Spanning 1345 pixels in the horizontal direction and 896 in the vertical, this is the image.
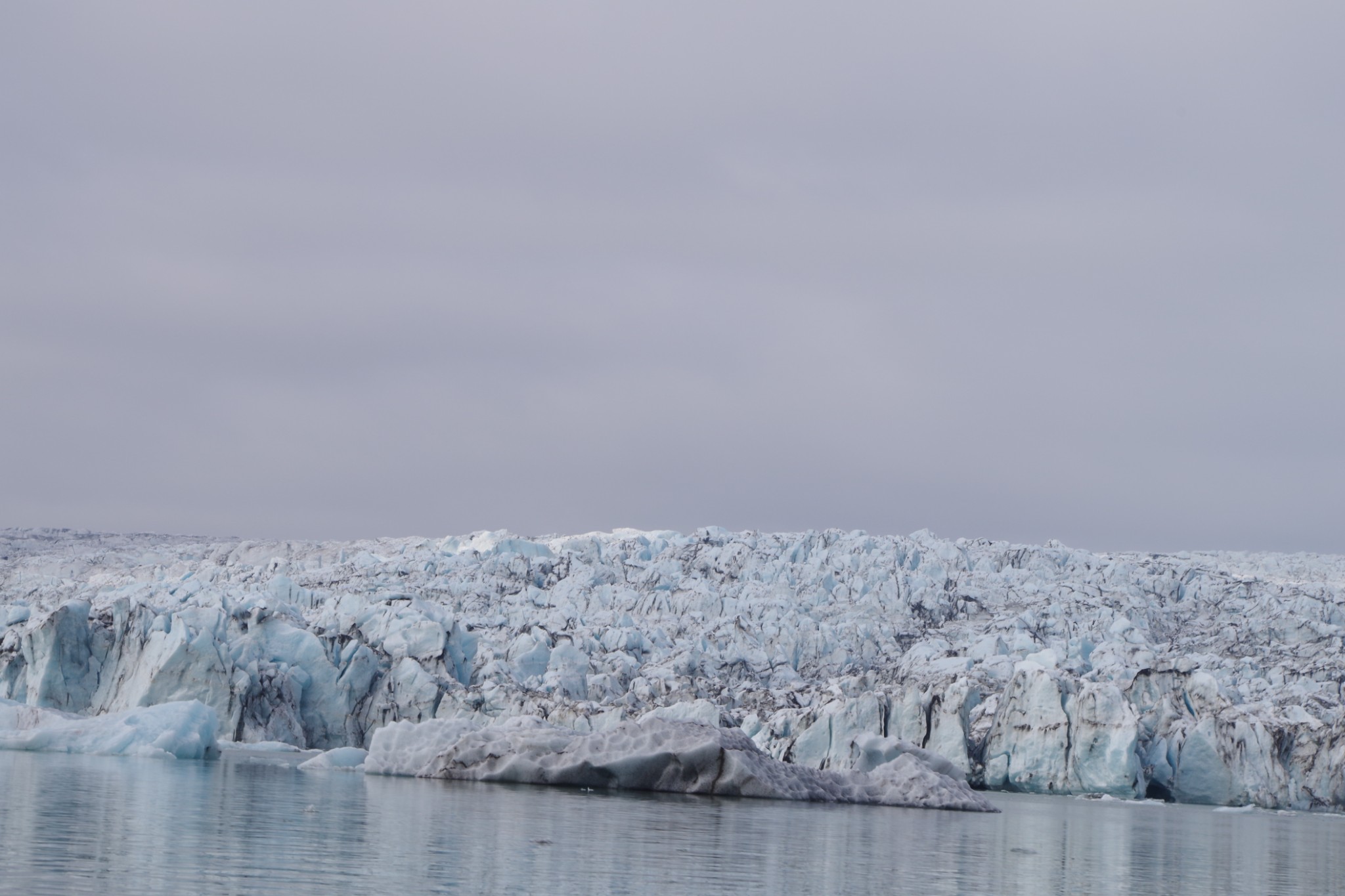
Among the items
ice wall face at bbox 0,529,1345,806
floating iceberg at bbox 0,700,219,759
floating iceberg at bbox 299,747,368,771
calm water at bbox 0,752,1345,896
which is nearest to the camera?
calm water at bbox 0,752,1345,896

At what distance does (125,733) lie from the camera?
87.4 ft

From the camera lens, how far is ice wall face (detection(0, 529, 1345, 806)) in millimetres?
33125

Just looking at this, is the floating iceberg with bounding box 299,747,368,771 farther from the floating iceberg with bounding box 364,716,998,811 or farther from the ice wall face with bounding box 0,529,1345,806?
the ice wall face with bounding box 0,529,1345,806

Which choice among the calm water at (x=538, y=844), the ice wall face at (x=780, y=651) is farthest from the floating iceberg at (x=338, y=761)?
the ice wall face at (x=780, y=651)

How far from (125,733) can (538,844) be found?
17.6 meters

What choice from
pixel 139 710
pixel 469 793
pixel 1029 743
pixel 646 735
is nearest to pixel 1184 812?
pixel 1029 743

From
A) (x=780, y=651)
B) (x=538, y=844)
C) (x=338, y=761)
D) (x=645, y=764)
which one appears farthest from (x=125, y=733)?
(x=780, y=651)

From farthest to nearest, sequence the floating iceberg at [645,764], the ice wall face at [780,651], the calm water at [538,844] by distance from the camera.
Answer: the ice wall face at [780,651], the floating iceberg at [645,764], the calm water at [538,844]

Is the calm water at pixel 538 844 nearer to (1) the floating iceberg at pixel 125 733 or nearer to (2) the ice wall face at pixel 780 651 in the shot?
(1) the floating iceberg at pixel 125 733

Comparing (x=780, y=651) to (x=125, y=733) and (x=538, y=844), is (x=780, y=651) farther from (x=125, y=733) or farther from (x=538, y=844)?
(x=538, y=844)

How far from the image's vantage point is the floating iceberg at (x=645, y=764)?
71.1 feet

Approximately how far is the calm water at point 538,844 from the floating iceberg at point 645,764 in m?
0.69

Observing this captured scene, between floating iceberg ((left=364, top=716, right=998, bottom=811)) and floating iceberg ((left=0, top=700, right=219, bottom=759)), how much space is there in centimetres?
422

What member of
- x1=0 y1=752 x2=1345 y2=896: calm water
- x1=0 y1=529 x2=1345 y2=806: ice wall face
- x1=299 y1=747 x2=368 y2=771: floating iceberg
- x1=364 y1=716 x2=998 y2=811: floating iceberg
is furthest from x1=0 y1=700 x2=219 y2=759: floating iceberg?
x1=0 y1=529 x2=1345 y2=806: ice wall face
